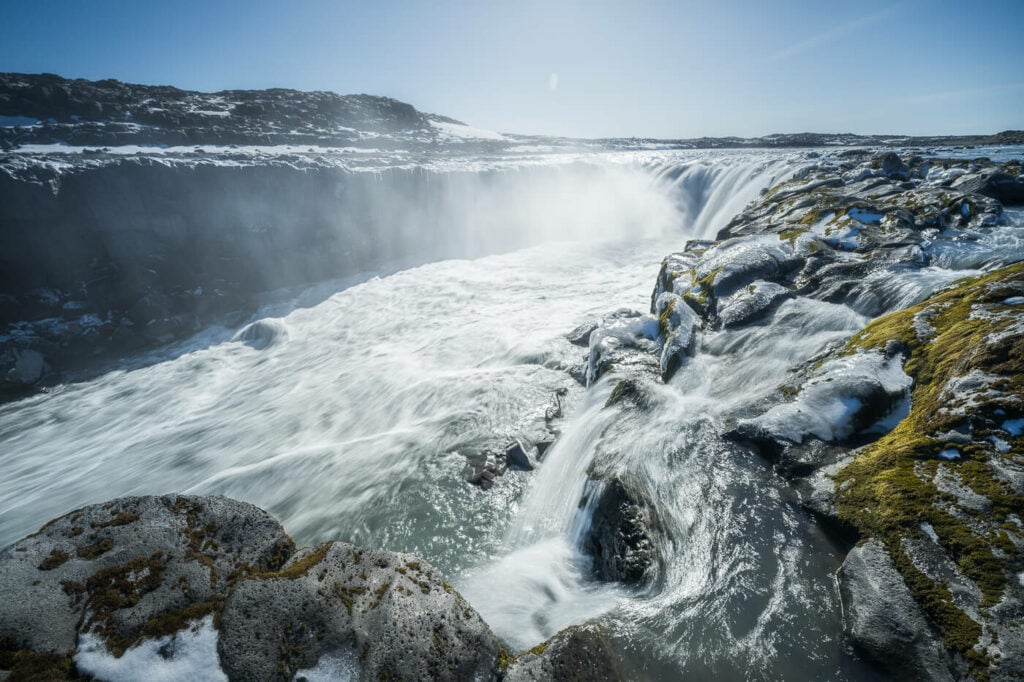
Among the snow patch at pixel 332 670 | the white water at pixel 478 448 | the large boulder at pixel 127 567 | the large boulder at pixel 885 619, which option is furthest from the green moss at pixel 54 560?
the large boulder at pixel 885 619

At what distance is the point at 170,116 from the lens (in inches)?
1508

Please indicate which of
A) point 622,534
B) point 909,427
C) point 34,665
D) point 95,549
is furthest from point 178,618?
point 909,427

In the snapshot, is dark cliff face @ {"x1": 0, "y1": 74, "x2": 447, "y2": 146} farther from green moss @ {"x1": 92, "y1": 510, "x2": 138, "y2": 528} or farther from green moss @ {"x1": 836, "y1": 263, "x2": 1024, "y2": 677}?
green moss @ {"x1": 836, "y1": 263, "x2": 1024, "y2": 677}

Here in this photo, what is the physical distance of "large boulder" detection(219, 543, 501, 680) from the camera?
336cm

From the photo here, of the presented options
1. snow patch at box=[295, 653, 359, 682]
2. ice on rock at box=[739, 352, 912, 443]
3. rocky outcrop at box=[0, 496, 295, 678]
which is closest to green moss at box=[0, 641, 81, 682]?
rocky outcrop at box=[0, 496, 295, 678]

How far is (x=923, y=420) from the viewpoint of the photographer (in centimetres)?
533

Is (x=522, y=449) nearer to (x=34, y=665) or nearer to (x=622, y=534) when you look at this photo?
(x=622, y=534)

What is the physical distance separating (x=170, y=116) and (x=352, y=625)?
171ft

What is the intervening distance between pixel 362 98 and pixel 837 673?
86678 millimetres

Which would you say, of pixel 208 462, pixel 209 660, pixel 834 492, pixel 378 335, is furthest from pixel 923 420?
pixel 378 335

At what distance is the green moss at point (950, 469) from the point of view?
3668mm

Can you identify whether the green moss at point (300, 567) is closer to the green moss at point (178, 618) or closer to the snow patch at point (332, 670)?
the green moss at point (178, 618)

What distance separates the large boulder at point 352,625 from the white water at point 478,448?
1699mm

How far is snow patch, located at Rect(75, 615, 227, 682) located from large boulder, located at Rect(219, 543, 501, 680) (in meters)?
0.11
